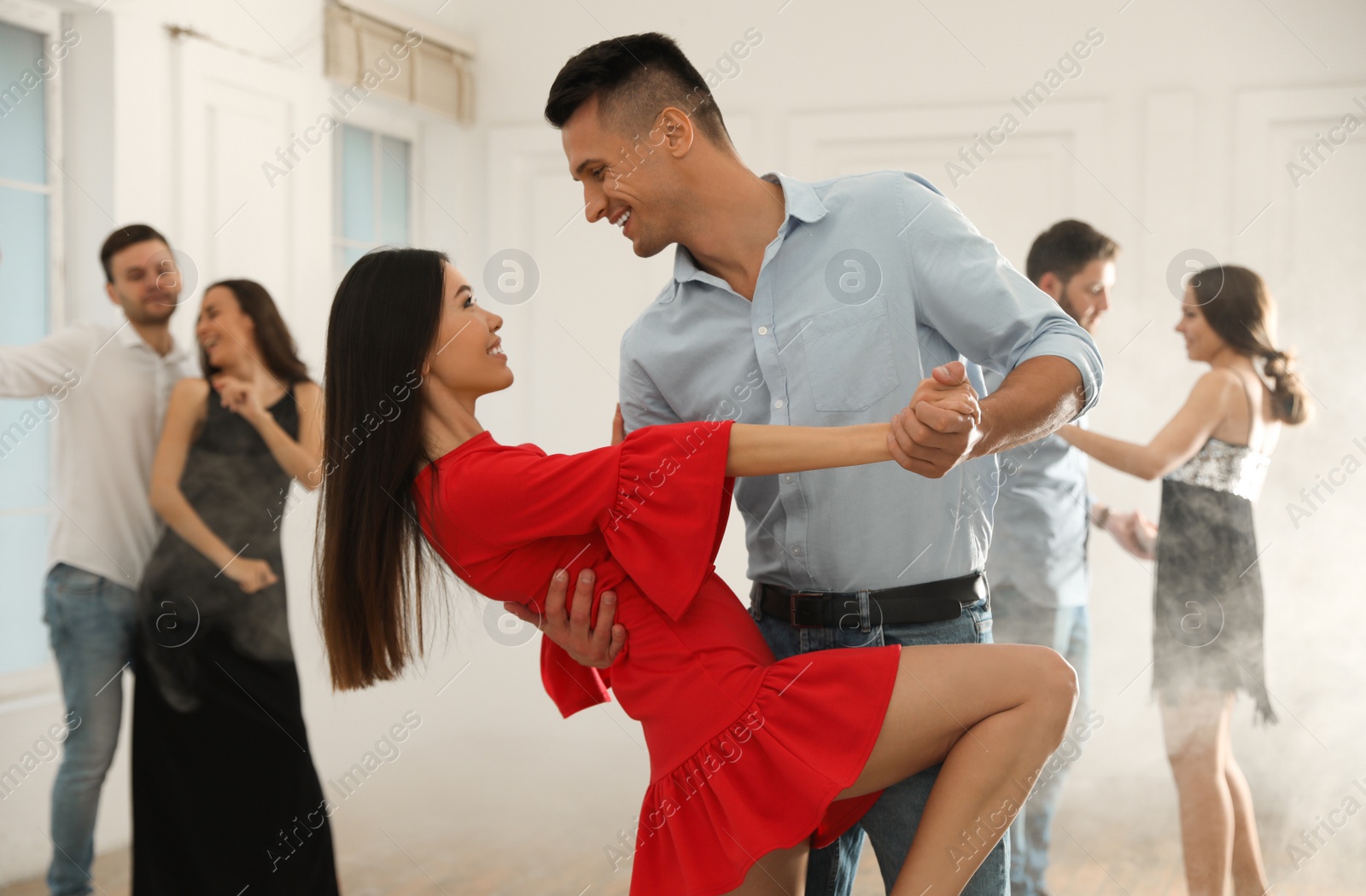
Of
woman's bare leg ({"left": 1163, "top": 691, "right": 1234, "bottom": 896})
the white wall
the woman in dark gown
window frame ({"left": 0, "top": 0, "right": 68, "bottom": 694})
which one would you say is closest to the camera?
the woman in dark gown

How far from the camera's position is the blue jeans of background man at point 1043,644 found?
8.33 ft

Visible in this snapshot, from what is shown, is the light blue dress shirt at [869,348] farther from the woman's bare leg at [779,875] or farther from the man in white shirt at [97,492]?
the man in white shirt at [97,492]

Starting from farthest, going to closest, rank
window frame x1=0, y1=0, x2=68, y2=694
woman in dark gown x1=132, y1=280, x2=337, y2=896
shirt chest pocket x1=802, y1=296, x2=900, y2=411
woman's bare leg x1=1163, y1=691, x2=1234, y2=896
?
window frame x1=0, y1=0, x2=68, y2=694, woman's bare leg x1=1163, y1=691, x2=1234, y2=896, woman in dark gown x1=132, y1=280, x2=337, y2=896, shirt chest pocket x1=802, y1=296, x2=900, y2=411

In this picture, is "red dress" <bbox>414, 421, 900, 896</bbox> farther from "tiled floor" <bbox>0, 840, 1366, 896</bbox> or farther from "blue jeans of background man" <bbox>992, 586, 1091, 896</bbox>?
"tiled floor" <bbox>0, 840, 1366, 896</bbox>

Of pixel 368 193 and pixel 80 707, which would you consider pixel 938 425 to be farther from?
pixel 368 193

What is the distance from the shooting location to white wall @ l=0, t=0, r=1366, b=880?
338cm

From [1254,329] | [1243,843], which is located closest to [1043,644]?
[1243,843]

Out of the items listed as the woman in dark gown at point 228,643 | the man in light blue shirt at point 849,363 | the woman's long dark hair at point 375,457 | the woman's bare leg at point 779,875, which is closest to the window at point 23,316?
the woman in dark gown at point 228,643

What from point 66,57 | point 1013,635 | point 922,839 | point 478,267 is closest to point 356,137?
point 478,267

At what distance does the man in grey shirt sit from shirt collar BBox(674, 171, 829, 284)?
129cm

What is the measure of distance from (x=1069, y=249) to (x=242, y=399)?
2.05 metres

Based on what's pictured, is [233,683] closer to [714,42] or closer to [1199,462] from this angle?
[1199,462]

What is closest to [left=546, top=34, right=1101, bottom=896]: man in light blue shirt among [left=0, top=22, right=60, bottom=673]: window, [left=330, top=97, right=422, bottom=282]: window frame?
[left=0, top=22, right=60, bottom=673]: window

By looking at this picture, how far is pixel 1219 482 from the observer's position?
268cm
